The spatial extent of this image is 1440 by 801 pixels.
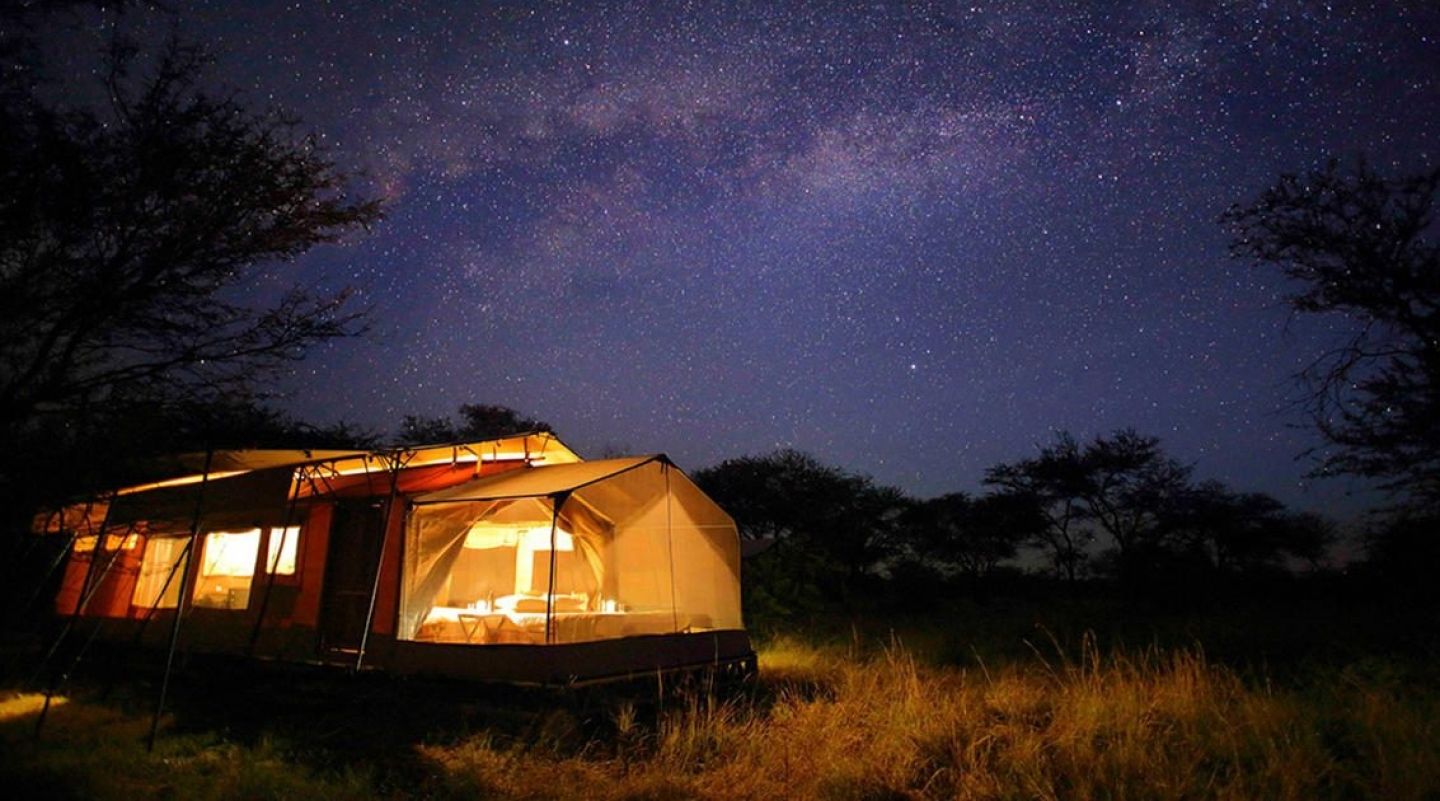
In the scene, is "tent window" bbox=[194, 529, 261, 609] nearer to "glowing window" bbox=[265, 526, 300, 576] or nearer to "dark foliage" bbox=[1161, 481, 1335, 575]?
"glowing window" bbox=[265, 526, 300, 576]

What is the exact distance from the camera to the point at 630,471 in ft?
30.5

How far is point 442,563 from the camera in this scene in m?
8.80

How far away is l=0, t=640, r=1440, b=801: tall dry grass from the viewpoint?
173 inches

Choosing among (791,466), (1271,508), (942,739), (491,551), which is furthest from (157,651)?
(1271,508)

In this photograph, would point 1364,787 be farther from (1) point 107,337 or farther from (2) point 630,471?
(1) point 107,337

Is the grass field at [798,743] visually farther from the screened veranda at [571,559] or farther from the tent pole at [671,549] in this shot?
the tent pole at [671,549]

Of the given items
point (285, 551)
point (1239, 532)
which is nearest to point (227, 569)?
point (285, 551)

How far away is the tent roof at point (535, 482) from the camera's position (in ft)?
27.8

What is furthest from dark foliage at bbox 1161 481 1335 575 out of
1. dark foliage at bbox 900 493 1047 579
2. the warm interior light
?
the warm interior light

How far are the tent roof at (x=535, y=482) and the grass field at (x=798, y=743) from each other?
6.21ft

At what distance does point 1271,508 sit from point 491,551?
2565 centimetres

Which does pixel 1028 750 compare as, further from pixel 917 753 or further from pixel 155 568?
pixel 155 568

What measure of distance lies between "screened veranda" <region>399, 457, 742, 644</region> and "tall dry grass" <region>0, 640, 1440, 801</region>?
2417 mm

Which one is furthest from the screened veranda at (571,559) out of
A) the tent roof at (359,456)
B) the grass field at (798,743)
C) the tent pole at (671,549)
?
the grass field at (798,743)
